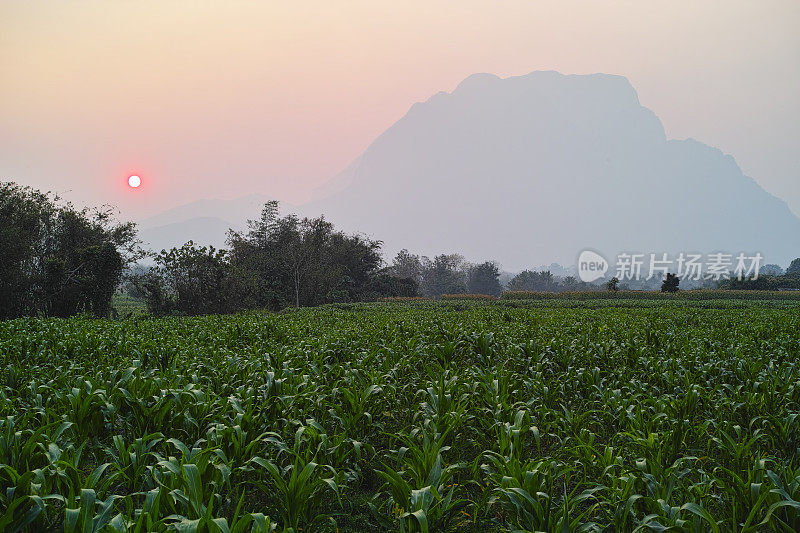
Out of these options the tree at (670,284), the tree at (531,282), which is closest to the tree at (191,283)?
the tree at (670,284)

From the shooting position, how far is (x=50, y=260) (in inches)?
925

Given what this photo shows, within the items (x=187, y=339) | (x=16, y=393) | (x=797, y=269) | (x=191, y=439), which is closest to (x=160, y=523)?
(x=191, y=439)

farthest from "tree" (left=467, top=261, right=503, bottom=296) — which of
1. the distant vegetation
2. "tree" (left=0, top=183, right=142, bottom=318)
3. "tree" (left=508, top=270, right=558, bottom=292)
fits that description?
"tree" (left=0, top=183, right=142, bottom=318)

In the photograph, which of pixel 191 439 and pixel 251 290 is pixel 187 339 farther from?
pixel 251 290

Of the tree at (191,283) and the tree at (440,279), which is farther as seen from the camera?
the tree at (440,279)

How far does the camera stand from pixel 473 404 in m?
5.38

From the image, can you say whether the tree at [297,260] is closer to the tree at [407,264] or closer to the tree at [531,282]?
the tree at [407,264]

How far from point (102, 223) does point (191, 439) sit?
2940 cm

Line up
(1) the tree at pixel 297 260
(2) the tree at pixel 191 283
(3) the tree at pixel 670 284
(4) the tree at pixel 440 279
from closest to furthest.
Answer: (2) the tree at pixel 191 283 < (1) the tree at pixel 297 260 < (3) the tree at pixel 670 284 < (4) the tree at pixel 440 279

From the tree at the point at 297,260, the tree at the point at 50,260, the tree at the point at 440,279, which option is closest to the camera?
the tree at the point at 50,260

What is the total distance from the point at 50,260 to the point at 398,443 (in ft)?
87.4

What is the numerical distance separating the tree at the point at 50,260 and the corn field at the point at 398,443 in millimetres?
18369

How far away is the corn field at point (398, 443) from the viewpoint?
289cm

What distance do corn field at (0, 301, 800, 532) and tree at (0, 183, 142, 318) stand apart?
60.3 ft
